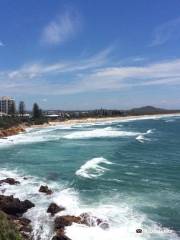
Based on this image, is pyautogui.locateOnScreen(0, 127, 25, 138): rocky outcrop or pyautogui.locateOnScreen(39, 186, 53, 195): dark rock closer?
pyautogui.locateOnScreen(39, 186, 53, 195): dark rock

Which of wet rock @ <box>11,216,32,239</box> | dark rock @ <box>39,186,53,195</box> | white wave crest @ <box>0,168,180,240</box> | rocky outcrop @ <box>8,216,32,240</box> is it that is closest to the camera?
rocky outcrop @ <box>8,216,32,240</box>

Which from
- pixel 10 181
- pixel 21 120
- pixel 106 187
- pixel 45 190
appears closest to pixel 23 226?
pixel 45 190

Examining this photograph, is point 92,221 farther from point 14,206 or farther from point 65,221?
point 14,206

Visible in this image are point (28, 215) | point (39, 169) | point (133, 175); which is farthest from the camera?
point (39, 169)

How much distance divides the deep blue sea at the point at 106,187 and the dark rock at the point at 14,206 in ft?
1.95

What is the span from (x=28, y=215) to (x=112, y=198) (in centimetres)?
716

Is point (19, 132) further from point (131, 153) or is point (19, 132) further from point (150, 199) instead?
point (150, 199)

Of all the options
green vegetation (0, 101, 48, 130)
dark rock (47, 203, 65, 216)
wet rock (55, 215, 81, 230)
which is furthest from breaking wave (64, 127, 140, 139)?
wet rock (55, 215, 81, 230)

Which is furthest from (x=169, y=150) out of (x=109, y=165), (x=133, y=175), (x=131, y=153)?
(x=133, y=175)

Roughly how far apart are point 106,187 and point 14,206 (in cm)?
945

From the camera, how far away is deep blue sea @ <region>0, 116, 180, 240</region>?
2606 cm

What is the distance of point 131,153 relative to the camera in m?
58.4

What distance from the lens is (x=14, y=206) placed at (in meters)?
29.8

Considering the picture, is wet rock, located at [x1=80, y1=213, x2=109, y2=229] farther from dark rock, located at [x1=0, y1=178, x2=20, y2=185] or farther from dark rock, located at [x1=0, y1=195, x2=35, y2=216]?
dark rock, located at [x1=0, y1=178, x2=20, y2=185]
